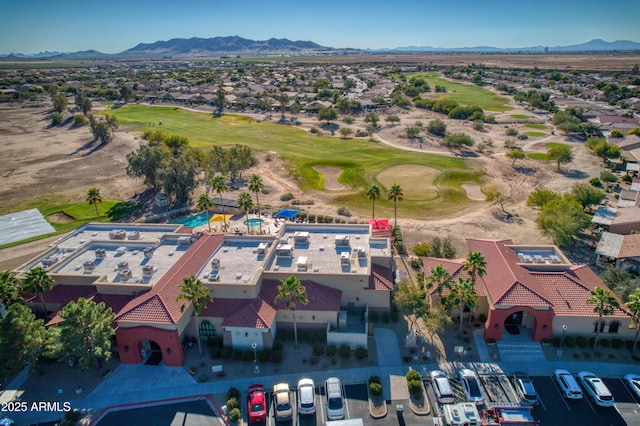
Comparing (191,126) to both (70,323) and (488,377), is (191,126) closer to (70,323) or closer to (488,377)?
(70,323)

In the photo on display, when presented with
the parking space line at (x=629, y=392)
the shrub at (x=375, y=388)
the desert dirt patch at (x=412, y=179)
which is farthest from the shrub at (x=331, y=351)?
the desert dirt patch at (x=412, y=179)

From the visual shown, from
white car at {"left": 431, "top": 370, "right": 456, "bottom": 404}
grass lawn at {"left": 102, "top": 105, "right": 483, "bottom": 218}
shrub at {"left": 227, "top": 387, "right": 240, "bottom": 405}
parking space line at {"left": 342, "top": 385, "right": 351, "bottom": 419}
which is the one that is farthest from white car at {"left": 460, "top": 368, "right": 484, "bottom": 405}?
grass lawn at {"left": 102, "top": 105, "right": 483, "bottom": 218}

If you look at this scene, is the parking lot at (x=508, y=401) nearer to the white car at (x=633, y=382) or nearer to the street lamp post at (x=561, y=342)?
the white car at (x=633, y=382)

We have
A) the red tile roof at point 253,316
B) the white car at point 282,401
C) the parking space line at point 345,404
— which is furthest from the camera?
the red tile roof at point 253,316

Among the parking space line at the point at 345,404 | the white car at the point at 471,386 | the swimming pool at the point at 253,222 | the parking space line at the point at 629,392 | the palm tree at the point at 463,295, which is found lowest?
the parking space line at the point at 345,404

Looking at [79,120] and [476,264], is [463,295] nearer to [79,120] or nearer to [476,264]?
[476,264]

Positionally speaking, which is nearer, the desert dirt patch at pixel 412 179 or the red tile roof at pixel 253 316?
the red tile roof at pixel 253 316

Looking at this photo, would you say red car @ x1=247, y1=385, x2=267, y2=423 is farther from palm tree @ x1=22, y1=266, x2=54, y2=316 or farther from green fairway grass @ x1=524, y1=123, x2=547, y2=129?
green fairway grass @ x1=524, y1=123, x2=547, y2=129

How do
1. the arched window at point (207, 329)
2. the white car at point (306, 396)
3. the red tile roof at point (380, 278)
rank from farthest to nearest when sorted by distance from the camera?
the red tile roof at point (380, 278) → the arched window at point (207, 329) → the white car at point (306, 396)
